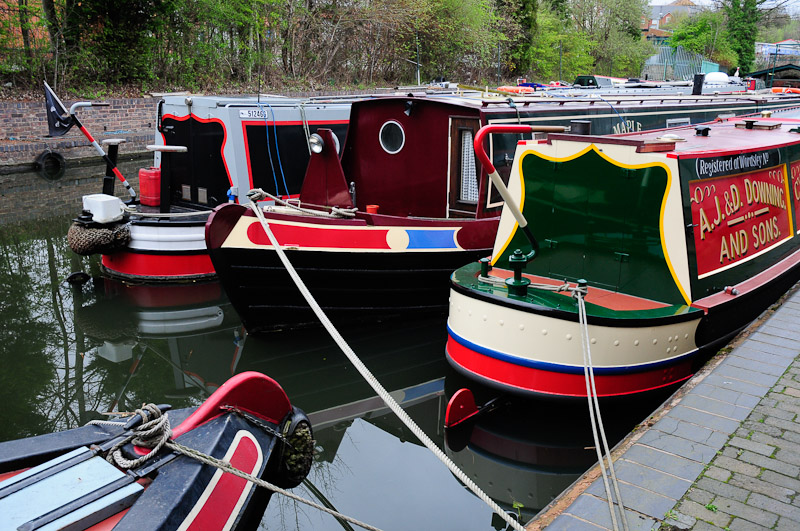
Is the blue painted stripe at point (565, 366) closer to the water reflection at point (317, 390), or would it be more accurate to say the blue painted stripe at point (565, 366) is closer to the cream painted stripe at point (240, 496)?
the water reflection at point (317, 390)

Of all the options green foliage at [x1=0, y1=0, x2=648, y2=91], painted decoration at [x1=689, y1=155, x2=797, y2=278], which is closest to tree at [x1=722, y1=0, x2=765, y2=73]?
green foliage at [x1=0, y1=0, x2=648, y2=91]

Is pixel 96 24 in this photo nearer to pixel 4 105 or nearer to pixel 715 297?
pixel 4 105

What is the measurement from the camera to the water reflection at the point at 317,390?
15.6 ft

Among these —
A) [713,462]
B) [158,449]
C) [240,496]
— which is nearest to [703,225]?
[713,462]

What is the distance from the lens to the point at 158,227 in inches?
349

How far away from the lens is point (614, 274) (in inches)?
222

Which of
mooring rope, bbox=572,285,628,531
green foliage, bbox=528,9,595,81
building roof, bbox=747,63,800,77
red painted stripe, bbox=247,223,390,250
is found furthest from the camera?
green foliage, bbox=528,9,595,81

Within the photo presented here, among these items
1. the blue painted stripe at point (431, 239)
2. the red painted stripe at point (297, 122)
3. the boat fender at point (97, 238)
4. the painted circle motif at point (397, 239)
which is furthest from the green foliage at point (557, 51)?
the painted circle motif at point (397, 239)

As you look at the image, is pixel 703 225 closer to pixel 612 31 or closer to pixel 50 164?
pixel 50 164

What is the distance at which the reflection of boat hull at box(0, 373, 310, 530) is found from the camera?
2691 mm

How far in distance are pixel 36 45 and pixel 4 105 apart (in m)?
3.70

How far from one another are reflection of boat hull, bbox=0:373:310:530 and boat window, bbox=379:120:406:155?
4869mm

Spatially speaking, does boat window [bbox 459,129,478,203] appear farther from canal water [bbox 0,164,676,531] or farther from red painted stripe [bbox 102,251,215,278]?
red painted stripe [bbox 102,251,215,278]

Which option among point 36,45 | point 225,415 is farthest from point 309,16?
point 225,415
